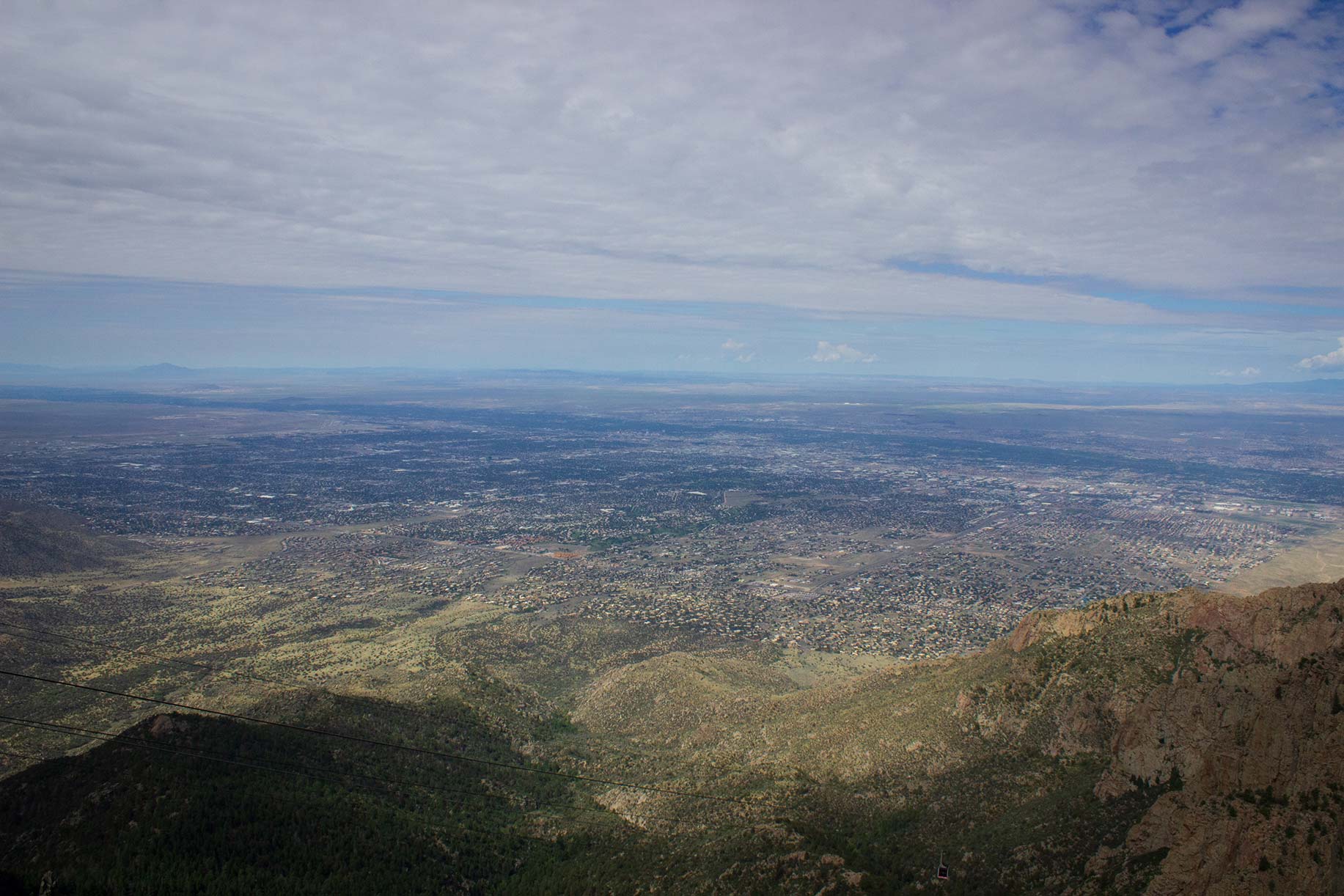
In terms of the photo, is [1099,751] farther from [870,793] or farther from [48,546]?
[48,546]

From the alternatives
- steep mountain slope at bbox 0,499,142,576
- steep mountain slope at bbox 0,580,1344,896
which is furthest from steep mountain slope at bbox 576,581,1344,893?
steep mountain slope at bbox 0,499,142,576

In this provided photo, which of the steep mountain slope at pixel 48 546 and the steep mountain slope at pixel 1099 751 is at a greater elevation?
the steep mountain slope at pixel 1099 751

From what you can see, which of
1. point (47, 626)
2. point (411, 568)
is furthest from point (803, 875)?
point (411, 568)

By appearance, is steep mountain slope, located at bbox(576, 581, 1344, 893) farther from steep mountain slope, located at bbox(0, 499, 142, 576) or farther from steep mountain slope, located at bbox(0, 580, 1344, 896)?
steep mountain slope, located at bbox(0, 499, 142, 576)

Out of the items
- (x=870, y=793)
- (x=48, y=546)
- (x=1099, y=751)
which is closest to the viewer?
(x=1099, y=751)

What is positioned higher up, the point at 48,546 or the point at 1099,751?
the point at 1099,751

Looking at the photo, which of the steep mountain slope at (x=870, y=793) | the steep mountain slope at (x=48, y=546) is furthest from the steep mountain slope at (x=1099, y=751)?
the steep mountain slope at (x=48, y=546)

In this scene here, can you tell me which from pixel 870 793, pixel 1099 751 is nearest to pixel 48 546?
pixel 870 793

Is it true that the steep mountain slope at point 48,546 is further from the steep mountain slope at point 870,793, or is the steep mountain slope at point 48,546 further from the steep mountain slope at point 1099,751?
the steep mountain slope at point 1099,751
